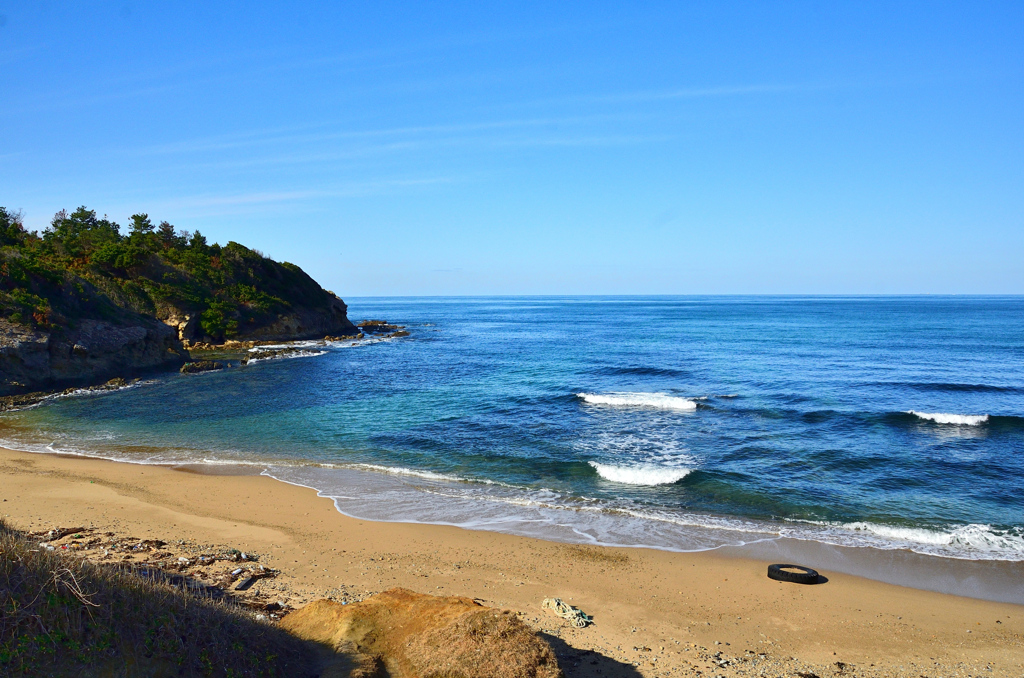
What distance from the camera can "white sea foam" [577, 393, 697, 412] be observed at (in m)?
29.0

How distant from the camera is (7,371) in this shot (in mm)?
30672

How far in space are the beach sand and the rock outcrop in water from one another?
22131 millimetres

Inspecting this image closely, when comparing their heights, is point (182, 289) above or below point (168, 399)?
above

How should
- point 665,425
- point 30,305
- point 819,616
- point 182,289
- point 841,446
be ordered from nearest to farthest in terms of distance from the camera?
point 819,616 < point 841,446 < point 665,425 < point 30,305 < point 182,289

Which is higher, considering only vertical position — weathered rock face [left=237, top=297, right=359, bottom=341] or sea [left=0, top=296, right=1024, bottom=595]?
weathered rock face [left=237, top=297, right=359, bottom=341]

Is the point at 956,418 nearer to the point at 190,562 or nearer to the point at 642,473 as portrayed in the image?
the point at 642,473

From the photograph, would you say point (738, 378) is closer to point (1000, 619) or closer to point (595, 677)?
point (1000, 619)

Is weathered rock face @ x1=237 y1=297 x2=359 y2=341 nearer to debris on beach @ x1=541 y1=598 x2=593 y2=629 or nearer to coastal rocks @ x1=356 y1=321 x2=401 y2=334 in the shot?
coastal rocks @ x1=356 y1=321 x2=401 y2=334

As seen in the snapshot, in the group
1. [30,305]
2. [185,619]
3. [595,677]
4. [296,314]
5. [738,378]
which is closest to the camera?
[185,619]

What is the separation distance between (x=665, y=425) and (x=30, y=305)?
36768 mm

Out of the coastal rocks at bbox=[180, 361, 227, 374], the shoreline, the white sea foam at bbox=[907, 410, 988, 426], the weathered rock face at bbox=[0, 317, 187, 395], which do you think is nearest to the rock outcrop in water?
the weathered rock face at bbox=[0, 317, 187, 395]

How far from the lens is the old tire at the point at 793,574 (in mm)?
11438

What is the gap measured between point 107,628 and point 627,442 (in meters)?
19.4

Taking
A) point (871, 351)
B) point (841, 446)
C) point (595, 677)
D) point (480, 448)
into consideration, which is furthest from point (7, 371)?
point (871, 351)
